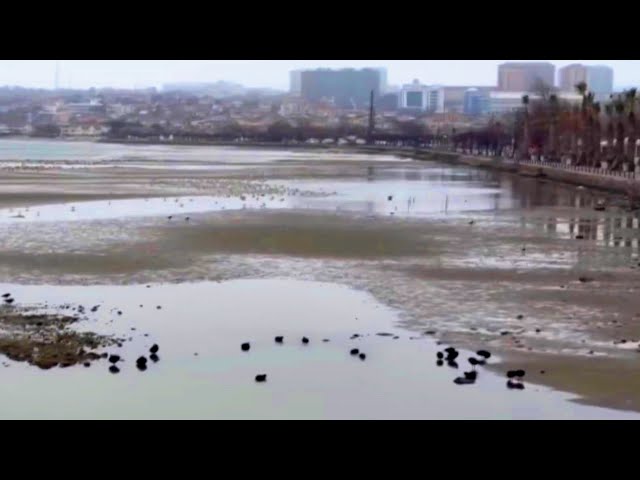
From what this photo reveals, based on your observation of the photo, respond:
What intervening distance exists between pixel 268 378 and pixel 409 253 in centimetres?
987

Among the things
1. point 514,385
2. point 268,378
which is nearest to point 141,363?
point 268,378

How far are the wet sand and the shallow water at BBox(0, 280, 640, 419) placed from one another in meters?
0.37

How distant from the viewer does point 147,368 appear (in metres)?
10.0

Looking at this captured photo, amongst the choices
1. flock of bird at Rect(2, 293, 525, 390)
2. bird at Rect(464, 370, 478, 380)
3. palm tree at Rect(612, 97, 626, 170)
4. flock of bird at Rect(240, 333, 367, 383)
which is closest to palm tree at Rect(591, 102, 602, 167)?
palm tree at Rect(612, 97, 626, 170)

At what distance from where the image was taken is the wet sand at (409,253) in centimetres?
1155

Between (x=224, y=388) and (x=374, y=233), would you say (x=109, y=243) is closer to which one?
(x=374, y=233)

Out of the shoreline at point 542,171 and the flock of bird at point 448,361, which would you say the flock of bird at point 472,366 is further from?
the shoreline at point 542,171

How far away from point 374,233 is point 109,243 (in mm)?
6259

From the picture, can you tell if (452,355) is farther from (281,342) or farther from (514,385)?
(281,342)

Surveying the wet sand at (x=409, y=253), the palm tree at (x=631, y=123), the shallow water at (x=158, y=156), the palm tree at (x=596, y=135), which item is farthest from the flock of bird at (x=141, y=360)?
the shallow water at (x=158, y=156)

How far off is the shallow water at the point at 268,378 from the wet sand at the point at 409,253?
37 cm

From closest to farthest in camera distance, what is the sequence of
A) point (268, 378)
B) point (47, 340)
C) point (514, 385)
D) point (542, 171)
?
1. point (514, 385)
2. point (268, 378)
3. point (47, 340)
4. point (542, 171)

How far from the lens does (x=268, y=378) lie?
31.7 feet
